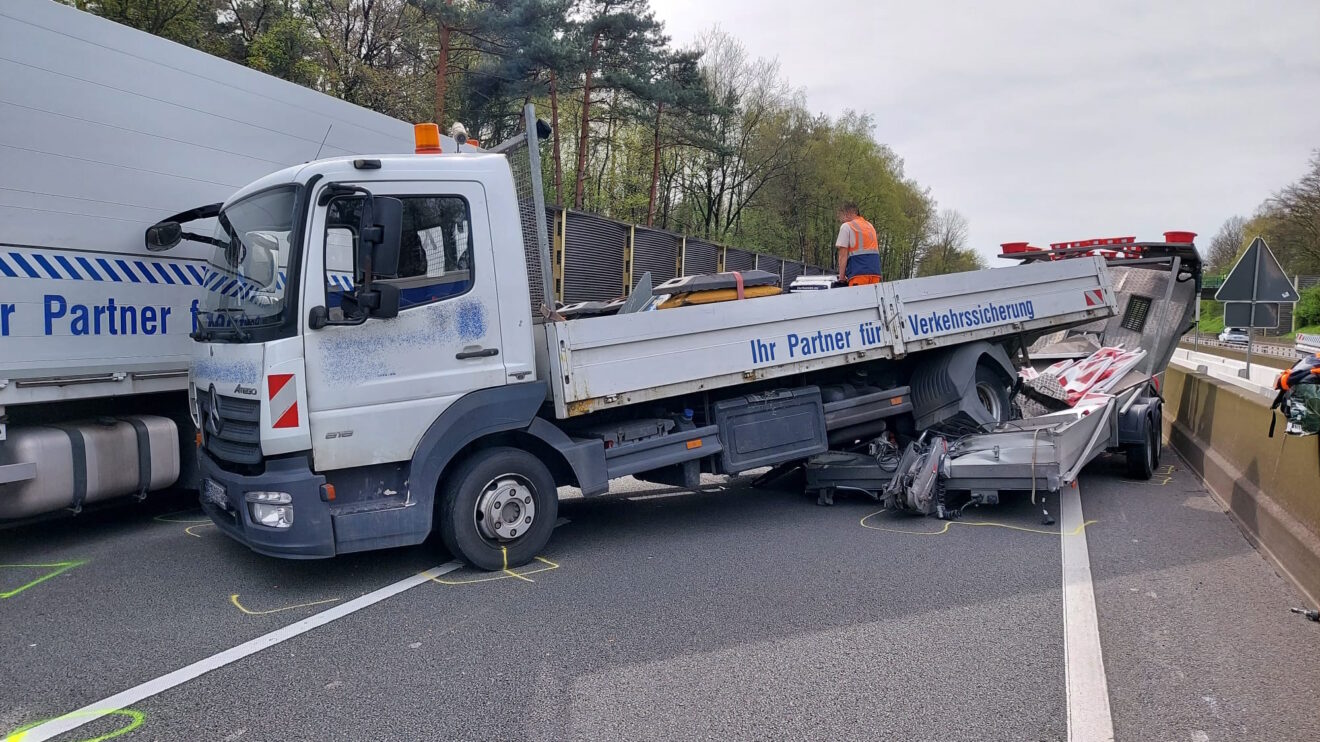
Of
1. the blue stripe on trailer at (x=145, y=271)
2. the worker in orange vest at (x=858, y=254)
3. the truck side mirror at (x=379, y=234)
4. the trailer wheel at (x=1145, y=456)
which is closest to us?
the truck side mirror at (x=379, y=234)

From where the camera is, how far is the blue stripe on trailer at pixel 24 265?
5.15 m

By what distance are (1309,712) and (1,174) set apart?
7247mm

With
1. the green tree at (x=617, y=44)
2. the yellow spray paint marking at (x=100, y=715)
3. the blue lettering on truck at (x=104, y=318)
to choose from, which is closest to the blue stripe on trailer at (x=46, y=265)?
the blue lettering on truck at (x=104, y=318)

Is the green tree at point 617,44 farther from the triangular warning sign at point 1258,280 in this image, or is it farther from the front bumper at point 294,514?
the front bumper at point 294,514

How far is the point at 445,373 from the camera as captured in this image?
4859 mm

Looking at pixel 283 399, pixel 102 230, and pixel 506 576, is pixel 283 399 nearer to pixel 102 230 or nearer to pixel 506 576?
pixel 506 576

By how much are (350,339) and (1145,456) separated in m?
6.91

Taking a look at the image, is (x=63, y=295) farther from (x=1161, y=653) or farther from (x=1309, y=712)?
(x=1309, y=712)

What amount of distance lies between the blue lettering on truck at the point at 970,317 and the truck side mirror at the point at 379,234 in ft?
13.9

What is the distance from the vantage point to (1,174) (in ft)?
16.6

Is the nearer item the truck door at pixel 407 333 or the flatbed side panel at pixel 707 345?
the truck door at pixel 407 333

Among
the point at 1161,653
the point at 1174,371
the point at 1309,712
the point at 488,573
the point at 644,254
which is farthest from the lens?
the point at 644,254

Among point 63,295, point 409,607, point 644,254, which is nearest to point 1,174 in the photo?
point 63,295

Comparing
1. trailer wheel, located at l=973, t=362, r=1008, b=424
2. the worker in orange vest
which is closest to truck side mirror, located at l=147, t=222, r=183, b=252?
the worker in orange vest
